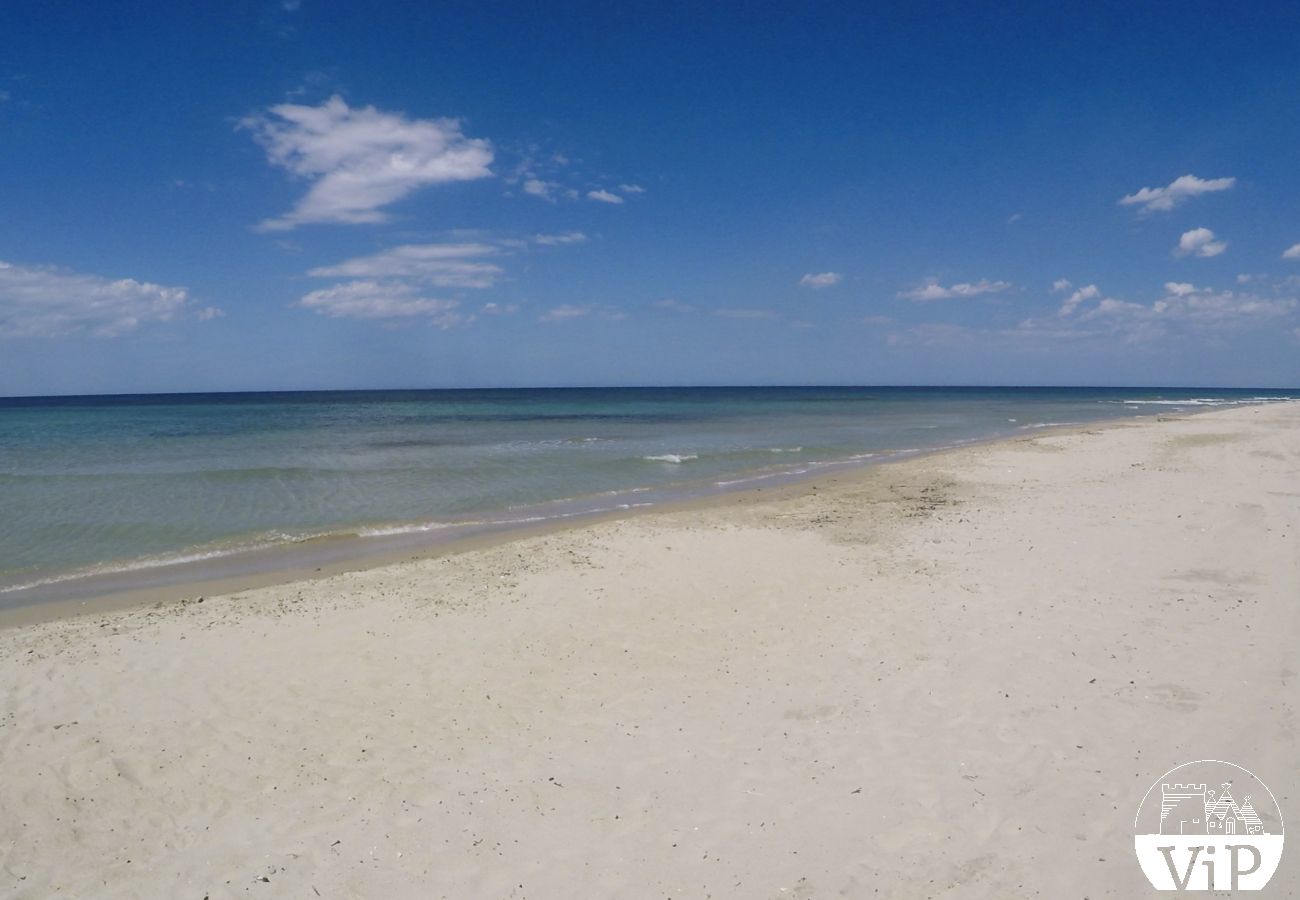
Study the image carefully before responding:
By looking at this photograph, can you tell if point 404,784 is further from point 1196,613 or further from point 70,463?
point 70,463

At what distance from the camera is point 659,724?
5.79m

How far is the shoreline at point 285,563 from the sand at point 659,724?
96 cm

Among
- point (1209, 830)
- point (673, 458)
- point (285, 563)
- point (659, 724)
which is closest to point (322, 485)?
point (285, 563)

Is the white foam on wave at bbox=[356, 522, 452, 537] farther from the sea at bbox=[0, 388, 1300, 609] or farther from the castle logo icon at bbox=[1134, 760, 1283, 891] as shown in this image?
the castle logo icon at bbox=[1134, 760, 1283, 891]

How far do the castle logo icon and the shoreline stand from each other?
10009 mm

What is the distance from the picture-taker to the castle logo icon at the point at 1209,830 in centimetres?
394

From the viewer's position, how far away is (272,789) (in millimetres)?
5074

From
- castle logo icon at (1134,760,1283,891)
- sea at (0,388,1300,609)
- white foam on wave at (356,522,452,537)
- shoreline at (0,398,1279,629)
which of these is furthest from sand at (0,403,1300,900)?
sea at (0,388,1300,609)

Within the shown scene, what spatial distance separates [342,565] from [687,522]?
240 inches

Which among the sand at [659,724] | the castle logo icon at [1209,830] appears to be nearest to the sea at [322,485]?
the sand at [659,724]

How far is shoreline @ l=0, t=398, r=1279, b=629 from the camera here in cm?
1008

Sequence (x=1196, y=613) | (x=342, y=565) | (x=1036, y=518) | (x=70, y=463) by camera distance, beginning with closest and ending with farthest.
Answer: (x=1196, y=613), (x=342, y=565), (x=1036, y=518), (x=70, y=463)

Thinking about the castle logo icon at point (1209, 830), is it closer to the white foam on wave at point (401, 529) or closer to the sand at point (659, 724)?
the sand at point (659, 724)

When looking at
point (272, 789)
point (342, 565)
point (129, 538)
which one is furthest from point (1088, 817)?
point (129, 538)
